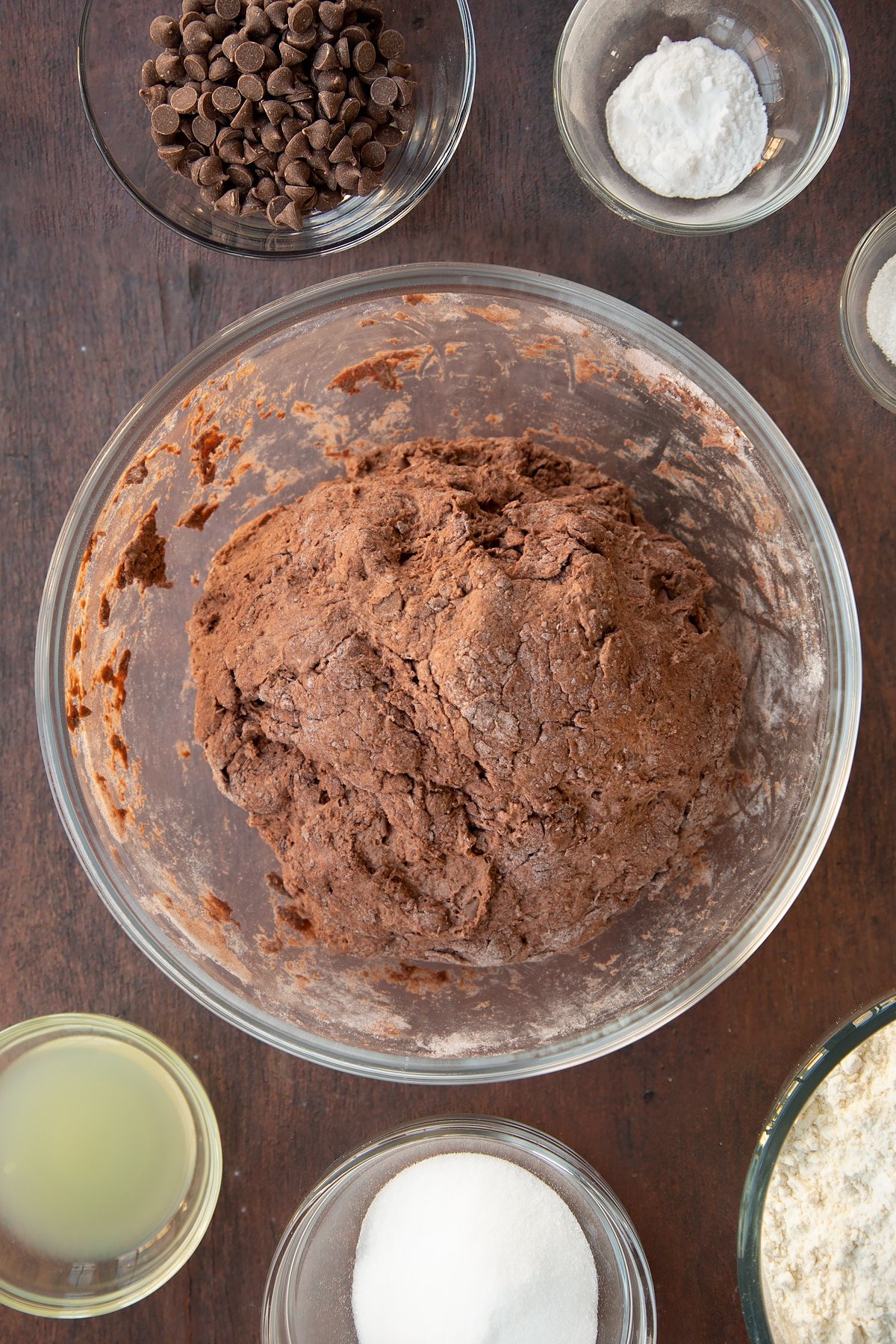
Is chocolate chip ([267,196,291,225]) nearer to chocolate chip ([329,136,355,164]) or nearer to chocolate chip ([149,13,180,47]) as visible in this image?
chocolate chip ([329,136,355,164])

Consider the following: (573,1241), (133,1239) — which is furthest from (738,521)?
(133,1239)

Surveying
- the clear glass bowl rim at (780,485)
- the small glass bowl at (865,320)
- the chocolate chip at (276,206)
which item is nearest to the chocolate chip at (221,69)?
the chocolate chip at (276,206)

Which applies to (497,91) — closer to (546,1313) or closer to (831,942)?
(831,942)

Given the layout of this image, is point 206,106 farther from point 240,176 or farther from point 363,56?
point 363,56

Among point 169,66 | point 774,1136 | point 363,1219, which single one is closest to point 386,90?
point 169,66

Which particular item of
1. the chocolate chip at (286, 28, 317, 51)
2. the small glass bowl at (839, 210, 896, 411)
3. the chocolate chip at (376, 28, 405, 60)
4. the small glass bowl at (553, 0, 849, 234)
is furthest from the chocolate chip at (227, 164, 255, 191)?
the small glass bowl at (839, 210, 896, 411)

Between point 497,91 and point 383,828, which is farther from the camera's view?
point 497,91
